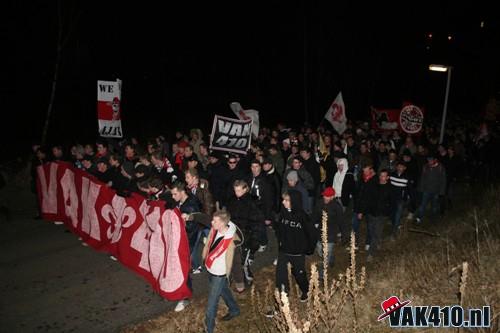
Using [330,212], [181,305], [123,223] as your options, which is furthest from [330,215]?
[123,223]

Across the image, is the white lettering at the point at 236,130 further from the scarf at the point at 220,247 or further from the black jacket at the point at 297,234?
the scarf at the point at 220,247

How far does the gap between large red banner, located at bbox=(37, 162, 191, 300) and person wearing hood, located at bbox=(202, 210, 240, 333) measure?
80 centimetres

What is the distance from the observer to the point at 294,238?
5820 millimetres

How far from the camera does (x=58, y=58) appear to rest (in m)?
14.8

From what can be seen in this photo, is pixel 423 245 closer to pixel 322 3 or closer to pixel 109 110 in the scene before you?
pixel 109 110

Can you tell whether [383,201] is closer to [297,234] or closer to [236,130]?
[297,234]

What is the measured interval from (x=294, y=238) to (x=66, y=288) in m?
3.91

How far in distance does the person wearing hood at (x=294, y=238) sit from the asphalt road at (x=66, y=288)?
1.61m

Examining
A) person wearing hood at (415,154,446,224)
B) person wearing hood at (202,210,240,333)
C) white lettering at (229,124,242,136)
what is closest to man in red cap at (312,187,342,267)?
person wearing hood at (202,210,240,333)

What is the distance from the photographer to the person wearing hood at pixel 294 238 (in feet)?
19.1

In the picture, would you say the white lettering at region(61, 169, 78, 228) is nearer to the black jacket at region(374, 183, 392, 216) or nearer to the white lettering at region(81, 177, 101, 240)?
the white lettering at region(81, 177, 101, 240)

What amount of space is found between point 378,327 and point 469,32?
5202cm

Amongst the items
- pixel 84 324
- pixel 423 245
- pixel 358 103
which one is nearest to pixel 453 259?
pixel 423 245

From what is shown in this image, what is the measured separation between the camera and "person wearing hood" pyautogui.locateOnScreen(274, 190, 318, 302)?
582 centimetres
